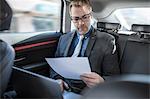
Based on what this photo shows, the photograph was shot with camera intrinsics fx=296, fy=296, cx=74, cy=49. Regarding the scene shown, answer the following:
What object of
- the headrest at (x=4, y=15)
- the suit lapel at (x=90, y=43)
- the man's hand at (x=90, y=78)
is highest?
the headrest at (x=4, y=15)

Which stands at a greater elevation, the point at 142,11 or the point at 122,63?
the point at 142,11

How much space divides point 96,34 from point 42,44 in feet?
2.07

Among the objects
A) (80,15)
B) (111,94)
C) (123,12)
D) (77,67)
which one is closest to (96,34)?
(80,15)

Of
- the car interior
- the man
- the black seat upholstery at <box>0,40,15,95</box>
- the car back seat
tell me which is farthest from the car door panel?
the black seat upholstery at <box>0,40,15,95</box>

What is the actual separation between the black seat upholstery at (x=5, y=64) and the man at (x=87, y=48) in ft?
1.88

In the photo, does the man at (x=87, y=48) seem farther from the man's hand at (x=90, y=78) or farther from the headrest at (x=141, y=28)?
the headrest at (x=141, y=28)

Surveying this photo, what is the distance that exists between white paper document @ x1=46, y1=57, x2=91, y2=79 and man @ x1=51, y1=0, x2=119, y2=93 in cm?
10

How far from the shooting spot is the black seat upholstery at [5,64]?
1327 millimetres

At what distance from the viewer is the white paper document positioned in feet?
5.60

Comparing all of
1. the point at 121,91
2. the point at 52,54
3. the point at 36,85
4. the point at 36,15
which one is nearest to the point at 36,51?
the point at 52,54

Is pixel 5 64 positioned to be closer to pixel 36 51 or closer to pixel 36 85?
pixel 36 85

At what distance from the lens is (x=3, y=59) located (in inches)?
53.3

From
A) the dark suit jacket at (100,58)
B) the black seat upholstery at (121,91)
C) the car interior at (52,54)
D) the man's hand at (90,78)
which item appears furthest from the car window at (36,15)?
the black seat upholstery at (121,91)

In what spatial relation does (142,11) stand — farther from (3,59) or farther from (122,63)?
(3,59)
